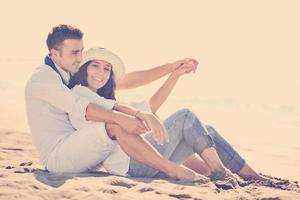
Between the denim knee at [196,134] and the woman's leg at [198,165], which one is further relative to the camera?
the woman's leg at [198,165]

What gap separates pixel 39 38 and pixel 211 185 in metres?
44.8

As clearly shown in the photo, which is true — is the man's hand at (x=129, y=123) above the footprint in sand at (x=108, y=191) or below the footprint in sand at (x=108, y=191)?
above

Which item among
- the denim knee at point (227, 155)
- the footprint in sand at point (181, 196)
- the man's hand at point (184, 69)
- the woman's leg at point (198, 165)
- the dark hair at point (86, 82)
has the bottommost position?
the footprint in sand at point (181, 196)

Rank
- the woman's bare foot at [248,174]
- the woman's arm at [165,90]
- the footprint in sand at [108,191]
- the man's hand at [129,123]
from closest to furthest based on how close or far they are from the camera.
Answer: the footprint in sand at [108,191] < the man's hand at [129,123] < the woman's bare foot at [248,174] < the woman's arm at [165,90]

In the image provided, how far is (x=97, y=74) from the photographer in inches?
180

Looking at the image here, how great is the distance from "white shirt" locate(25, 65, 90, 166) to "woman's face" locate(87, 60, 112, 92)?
12.3 inches

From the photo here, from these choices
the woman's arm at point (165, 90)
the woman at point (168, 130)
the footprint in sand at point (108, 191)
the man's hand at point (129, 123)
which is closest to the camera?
the footprint in sand at point (108, 191)

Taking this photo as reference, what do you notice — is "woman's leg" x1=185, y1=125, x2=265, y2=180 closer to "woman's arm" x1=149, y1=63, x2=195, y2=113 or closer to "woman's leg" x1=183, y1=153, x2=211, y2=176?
"woman's leg" x1=183, y1=153, x2=211, y2=176

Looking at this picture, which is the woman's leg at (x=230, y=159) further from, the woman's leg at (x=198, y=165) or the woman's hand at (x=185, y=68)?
the woman's hand at (x=185, y=68)

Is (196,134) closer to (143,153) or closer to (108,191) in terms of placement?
(143,153)

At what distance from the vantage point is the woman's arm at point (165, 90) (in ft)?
18.0

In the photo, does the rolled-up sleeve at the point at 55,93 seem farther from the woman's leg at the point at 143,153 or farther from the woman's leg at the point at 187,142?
the woman's leg at the point at 187,142

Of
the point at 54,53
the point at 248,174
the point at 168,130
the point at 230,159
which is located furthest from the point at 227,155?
the point at 54,53

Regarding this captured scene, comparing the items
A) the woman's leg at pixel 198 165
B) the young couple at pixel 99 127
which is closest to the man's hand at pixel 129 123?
the young couple at pixel 99 127
